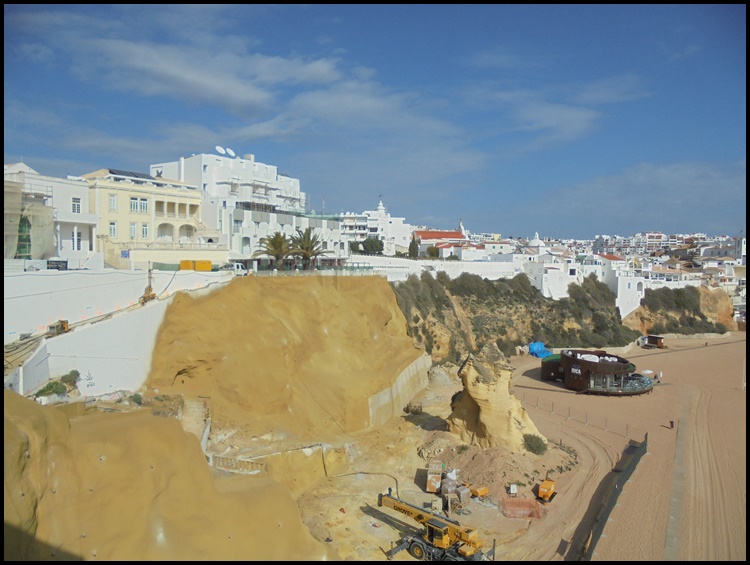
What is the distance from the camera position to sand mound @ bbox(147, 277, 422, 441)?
855 inches

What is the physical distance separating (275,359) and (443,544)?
11.1 meters

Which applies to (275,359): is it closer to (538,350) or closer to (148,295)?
(148,295)

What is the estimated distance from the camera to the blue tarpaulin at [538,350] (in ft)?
147

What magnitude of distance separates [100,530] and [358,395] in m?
17.0

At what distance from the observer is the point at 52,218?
1024 inches

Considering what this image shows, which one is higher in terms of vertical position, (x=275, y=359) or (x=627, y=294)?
(x=627, y=294)

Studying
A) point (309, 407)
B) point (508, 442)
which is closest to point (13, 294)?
point (309, 407)

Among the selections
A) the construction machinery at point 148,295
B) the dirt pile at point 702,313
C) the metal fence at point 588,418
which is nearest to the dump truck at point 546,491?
the metal fence at point 588,418

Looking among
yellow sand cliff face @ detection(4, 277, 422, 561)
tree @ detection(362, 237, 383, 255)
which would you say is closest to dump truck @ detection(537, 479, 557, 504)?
yellow sand cliff face @ detection(4, 277, 422, 561)

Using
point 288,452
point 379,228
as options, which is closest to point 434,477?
point 288,452

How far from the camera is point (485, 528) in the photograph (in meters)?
17.7

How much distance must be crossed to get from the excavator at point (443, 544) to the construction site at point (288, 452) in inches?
2.3

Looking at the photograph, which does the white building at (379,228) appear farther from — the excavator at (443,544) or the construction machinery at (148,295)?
the excavator at (443,544)

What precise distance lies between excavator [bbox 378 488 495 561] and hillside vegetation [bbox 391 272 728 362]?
76.8 ft
